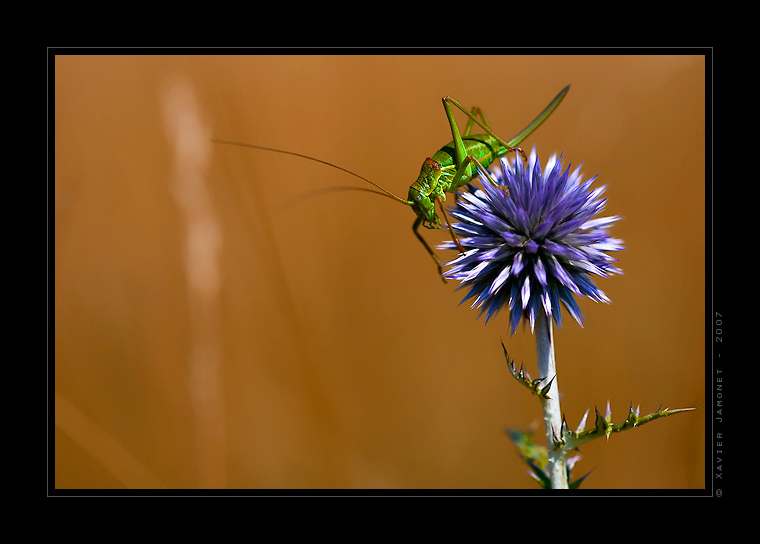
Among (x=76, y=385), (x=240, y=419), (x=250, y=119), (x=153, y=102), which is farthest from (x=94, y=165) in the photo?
(x=240, y=419)

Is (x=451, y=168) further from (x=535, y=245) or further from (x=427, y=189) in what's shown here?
(x=535, y=245)

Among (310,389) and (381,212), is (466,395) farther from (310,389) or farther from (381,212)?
(381,212)

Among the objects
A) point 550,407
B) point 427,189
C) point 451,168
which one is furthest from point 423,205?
point 550,407

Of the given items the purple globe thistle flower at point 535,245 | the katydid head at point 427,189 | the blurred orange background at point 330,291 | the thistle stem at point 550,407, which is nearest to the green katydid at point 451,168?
the katydid head at point 427,189

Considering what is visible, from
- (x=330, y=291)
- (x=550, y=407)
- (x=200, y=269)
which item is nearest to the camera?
(x=550, y=407)

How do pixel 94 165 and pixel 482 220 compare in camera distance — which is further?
pixel 94 165
